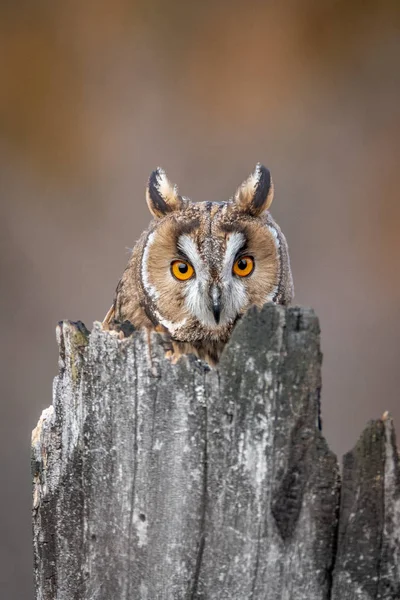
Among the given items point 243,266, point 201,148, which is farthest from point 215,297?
point 201,148

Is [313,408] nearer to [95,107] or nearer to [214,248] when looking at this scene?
[214,248]

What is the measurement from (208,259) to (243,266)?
0.12 m

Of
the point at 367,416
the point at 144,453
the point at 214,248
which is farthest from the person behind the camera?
the point at 367,416

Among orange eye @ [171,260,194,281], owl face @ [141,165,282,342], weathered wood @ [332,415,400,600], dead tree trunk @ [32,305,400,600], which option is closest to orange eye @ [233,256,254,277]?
owl face @ [141,165,282,342]

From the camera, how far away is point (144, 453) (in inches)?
46.6

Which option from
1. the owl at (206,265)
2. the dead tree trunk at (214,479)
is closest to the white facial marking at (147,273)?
the owl at (206,265)

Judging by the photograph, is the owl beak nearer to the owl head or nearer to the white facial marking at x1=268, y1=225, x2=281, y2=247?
the owl head

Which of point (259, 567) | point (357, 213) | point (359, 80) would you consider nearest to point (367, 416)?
point (357, 213)

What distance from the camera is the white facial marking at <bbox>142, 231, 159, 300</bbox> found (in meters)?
1.98

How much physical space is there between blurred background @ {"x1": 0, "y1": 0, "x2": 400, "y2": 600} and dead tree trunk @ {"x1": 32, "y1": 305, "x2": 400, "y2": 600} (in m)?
2.52

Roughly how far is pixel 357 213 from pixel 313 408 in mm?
2981

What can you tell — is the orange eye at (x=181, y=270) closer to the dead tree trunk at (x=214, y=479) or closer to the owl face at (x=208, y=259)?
the owl face at (x=208, y=259)

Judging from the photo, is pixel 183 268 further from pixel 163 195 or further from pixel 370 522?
pixel 370 522

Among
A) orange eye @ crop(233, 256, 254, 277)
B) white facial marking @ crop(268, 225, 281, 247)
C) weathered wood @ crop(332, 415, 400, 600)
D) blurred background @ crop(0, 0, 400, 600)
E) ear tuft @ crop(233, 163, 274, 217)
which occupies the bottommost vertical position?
weathered wood @ crop(332, 415, 400, 600)
